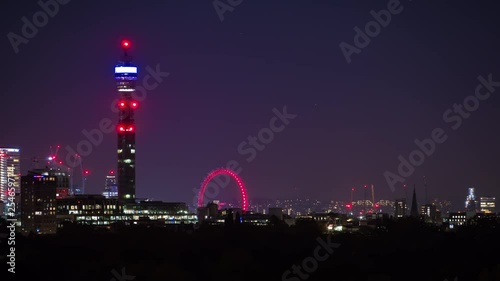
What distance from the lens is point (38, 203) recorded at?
154125 millimetres

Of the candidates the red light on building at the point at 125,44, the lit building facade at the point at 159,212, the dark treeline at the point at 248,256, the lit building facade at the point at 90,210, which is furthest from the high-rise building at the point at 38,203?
the dark treeline at the point at 248,256

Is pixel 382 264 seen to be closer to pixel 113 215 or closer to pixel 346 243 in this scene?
pixel 346 243

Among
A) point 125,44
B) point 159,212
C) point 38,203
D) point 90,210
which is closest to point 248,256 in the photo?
point 38,203

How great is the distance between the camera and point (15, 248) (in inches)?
2990

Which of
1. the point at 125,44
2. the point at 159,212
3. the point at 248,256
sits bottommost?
the point at 248,256

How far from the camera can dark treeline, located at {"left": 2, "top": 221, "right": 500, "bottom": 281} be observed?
67.1m

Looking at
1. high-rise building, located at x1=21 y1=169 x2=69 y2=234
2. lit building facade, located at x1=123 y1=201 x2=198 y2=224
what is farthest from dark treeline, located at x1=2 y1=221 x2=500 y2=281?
lit building facade, located at x1=123 y1=201 x2=198 y2=224

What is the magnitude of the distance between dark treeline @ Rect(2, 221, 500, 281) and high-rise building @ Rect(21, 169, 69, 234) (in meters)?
52.0

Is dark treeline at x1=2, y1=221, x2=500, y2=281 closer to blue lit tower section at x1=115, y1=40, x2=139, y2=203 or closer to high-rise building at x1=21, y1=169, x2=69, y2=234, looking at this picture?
high-rise building at x1=21, y1=169, x2=69, y2=234

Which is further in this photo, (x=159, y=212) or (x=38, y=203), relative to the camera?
A: (x=159, y=212)

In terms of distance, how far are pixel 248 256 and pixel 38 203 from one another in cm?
8450

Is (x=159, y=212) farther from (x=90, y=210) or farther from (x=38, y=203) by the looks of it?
(x=38, y=203)

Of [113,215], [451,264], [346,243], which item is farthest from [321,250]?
[113,215]

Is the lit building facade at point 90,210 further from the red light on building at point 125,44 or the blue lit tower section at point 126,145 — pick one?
the red light on building at point 125,44
